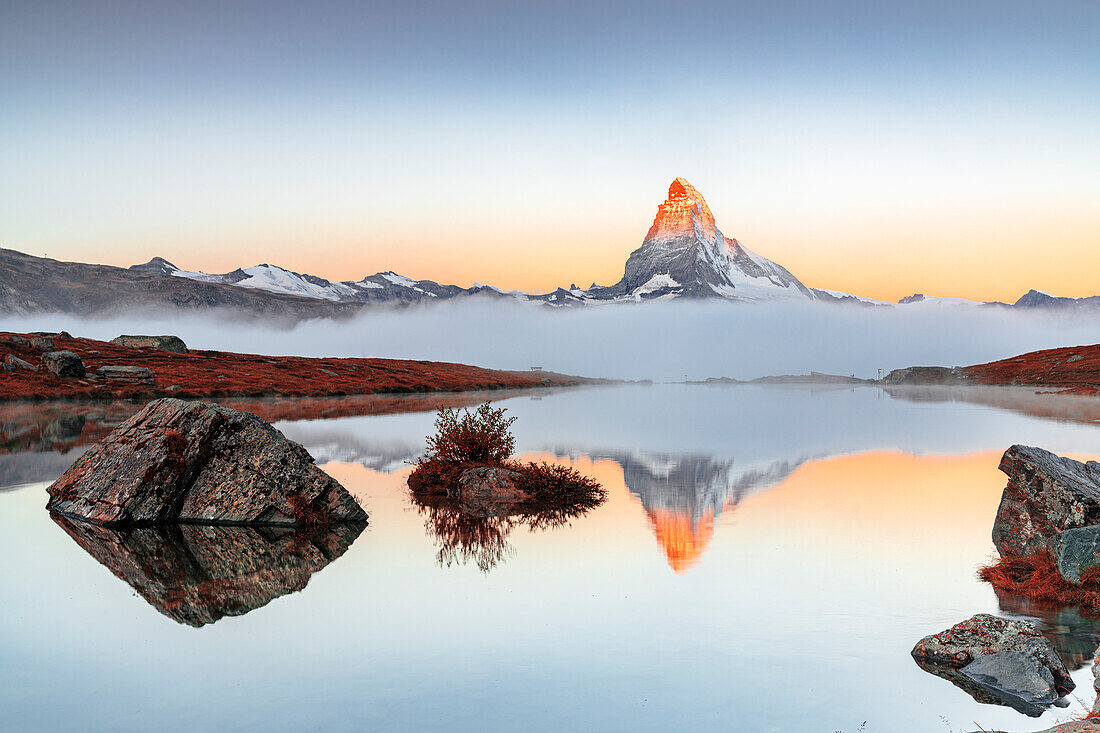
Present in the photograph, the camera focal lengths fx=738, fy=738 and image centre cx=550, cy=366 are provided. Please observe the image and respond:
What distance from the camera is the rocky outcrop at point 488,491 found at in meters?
14.8

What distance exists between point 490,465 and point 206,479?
6028mm

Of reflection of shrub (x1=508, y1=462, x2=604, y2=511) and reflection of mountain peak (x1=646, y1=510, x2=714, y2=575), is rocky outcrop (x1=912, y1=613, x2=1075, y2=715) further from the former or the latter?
reflection of shrub (x1=508, y1=462, x2=604, y2=511)

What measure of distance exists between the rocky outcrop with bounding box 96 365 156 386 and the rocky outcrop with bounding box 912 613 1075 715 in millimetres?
66277

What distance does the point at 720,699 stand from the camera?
19.6 feet

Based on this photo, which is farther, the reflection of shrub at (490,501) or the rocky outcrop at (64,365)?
the rocky outcrop at (64,365)

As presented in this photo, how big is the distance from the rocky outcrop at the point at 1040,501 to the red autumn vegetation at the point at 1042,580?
41 centimetres

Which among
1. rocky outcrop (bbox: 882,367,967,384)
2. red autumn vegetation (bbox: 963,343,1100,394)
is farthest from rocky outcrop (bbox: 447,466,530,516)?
rocky outcrop (bbox: 882,367,967,384)

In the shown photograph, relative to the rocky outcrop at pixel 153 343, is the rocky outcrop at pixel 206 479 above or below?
below

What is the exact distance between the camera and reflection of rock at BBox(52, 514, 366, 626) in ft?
28.0

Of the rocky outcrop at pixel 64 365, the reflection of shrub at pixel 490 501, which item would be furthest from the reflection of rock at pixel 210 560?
the rocky outcrop at pixel 64 365

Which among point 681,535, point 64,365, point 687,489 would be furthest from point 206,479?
point 64,365

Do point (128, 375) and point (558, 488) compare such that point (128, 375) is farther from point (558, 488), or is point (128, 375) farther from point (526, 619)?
point (526, 619)

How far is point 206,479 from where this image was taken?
1305 centimetres

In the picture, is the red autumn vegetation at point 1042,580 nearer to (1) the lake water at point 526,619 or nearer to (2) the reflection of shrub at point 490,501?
(1) the lake water at point 526,619
